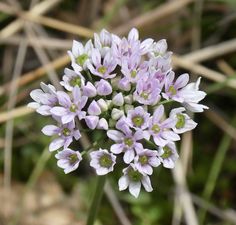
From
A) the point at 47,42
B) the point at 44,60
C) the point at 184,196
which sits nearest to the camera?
the point at 184,196

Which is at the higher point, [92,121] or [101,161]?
[92,121]

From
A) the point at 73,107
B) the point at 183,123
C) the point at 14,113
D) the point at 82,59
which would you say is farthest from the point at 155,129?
the point at 14,113

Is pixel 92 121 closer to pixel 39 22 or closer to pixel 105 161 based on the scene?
pixel 105 161

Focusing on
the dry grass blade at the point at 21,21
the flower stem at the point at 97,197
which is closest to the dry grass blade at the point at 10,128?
the dry grass blade at the point at 21,21

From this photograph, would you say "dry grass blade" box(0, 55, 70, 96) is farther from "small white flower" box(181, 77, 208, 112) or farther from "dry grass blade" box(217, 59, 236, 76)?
"small white flower" box(181, 77, 208, 112)

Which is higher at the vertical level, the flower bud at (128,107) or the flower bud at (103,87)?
the flower bud at (103,87)

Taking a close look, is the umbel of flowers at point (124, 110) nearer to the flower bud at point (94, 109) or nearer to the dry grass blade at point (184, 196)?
the flower bud at point (94, 109)
